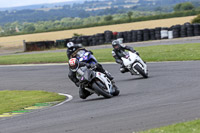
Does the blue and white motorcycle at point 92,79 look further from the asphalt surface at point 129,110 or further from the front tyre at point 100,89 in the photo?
the asphalt surface at point 129,110

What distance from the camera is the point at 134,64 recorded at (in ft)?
54.1

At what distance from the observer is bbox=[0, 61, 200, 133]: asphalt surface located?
8.19 meters

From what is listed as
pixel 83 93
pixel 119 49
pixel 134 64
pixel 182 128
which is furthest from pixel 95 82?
pixel 182 128

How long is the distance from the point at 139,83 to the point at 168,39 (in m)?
23.0

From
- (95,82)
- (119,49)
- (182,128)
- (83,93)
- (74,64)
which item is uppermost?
(74,64)

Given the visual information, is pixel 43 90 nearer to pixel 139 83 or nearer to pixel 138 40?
pixel 139 83

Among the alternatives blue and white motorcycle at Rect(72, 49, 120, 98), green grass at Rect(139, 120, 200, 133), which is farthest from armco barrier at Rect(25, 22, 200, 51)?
green grass at Rect(139, 120, 200, 133)

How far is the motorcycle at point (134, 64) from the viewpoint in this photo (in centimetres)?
1645

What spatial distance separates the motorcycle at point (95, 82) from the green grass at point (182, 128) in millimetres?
5233

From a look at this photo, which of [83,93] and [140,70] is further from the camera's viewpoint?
[140,70]

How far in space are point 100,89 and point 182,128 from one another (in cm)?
553

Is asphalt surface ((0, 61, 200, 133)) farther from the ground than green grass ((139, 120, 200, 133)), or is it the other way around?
green grass ((139, 120, 200, 133))

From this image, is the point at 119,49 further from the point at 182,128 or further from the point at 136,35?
the point at 136,35

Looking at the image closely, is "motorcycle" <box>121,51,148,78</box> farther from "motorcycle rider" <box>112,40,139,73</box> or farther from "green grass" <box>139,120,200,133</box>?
"green grass" <box>139,120,200,133</box>
